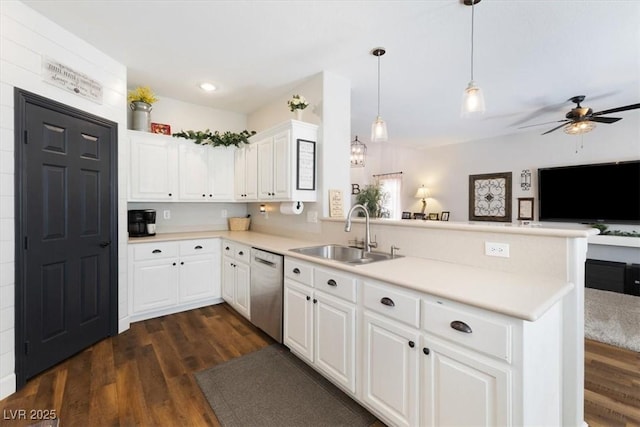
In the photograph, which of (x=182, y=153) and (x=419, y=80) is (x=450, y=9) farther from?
(x=182, y=153)

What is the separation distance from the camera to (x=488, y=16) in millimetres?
2090

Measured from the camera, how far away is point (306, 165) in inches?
117

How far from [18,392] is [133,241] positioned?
4.65 feet

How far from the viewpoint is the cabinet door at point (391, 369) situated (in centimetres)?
144

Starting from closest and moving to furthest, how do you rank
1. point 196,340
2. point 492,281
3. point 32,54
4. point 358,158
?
1. point 492,281
2. point 32,54
3. point 196,340
4. point 358,158

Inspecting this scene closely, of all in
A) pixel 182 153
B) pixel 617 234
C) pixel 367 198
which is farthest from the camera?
pixel 367 198

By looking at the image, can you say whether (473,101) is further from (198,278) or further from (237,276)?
(198,278)

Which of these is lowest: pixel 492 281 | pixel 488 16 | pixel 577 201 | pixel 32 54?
pixel 492 281

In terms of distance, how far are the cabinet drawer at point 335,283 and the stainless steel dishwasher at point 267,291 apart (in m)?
0.49

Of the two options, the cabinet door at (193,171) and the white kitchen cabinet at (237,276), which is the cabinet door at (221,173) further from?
the white kitchen cabinet at (237,276)

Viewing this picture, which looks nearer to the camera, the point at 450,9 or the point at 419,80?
the point at 450,9

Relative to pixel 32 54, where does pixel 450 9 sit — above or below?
above

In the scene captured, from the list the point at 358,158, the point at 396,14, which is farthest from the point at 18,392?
the point at 358,158

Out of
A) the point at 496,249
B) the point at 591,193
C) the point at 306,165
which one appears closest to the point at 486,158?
the point at 591,193
